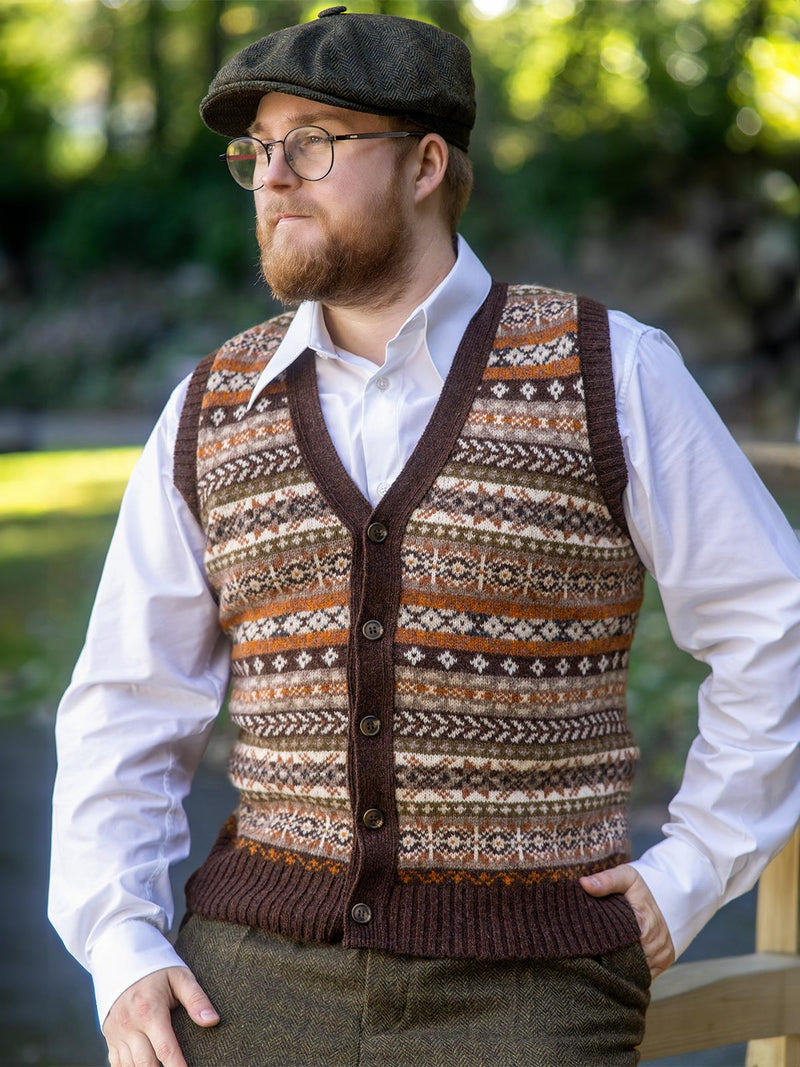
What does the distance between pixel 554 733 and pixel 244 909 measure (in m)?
0.53

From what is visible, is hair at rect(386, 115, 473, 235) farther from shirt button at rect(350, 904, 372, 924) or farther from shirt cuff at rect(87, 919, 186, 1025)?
shirt cuff at rect(87, 919, 186, 1025)

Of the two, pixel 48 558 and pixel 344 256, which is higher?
pixel 344 256

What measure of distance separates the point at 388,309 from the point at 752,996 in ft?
4.17

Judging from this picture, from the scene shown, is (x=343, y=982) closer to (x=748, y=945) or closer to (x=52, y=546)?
(x=748, y=945)

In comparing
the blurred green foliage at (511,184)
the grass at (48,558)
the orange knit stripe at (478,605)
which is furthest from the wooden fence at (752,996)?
the blurred green foliage at (511,184)

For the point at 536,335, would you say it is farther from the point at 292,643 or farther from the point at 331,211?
the point at 292,643

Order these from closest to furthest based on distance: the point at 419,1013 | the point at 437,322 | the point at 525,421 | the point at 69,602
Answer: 1. the point at 419,1013
2. the point at 525,421
3. the point at 437,322
4. the point at 69,602

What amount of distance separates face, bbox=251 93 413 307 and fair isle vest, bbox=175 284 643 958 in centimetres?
20

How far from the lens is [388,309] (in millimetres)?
1972

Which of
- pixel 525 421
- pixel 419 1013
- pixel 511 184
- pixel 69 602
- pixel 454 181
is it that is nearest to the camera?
pixel 419 1013

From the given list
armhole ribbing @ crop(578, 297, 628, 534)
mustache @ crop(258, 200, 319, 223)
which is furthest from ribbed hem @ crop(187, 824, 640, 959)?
mustache @ crop(258, 200, 319, 223)

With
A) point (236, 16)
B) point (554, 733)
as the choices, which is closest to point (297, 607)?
point (554, 733)

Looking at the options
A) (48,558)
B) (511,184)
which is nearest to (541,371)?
(48,558)

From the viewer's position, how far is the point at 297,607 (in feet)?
6.04
